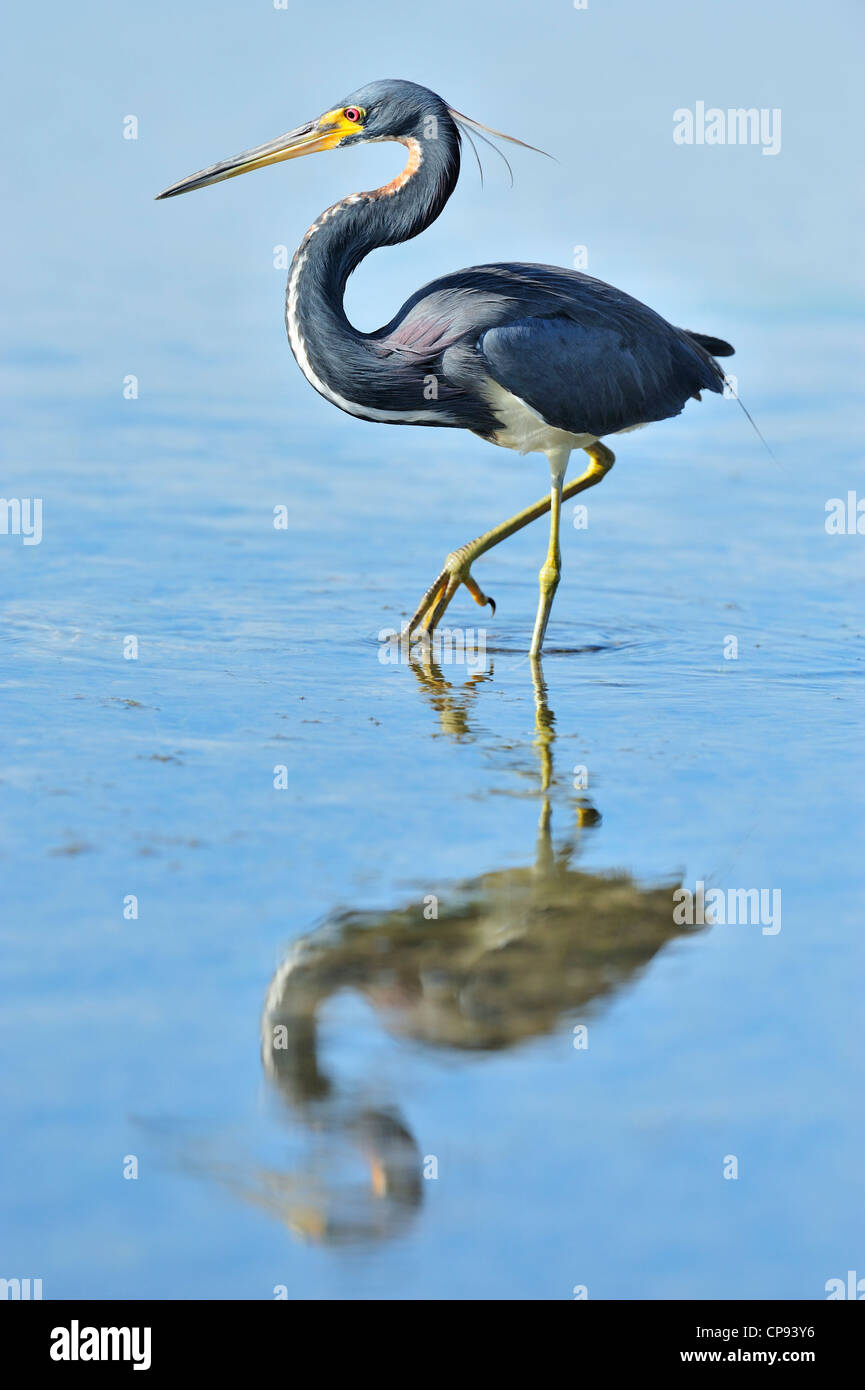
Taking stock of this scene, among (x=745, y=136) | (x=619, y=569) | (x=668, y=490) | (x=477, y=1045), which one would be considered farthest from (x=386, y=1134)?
(x=745, y=136)

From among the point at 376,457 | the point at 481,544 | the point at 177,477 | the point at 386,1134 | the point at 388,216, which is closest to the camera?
the point at 386,1134

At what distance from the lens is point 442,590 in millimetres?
8031

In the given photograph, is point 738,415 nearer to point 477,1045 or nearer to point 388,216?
point 388,216

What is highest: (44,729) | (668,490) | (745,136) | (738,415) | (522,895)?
(745,136)

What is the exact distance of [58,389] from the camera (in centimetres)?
1223

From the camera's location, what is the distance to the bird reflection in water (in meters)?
3.82

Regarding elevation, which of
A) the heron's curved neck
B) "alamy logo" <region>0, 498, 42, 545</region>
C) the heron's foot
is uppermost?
the heron's curved neck

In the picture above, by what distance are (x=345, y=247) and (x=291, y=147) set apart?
21.9 inches

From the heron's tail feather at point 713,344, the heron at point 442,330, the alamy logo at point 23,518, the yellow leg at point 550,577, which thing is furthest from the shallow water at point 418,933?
the heron's tail feather at point 713,344

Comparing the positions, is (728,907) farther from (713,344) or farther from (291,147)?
(713,344)

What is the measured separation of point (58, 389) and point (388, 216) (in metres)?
5.27

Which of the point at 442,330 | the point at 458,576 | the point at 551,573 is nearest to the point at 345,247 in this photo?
the point at 442,330

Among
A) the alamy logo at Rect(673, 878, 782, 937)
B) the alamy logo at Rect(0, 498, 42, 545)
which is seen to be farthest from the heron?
the alamy logo at Rect(673, 878, 782, 937)
